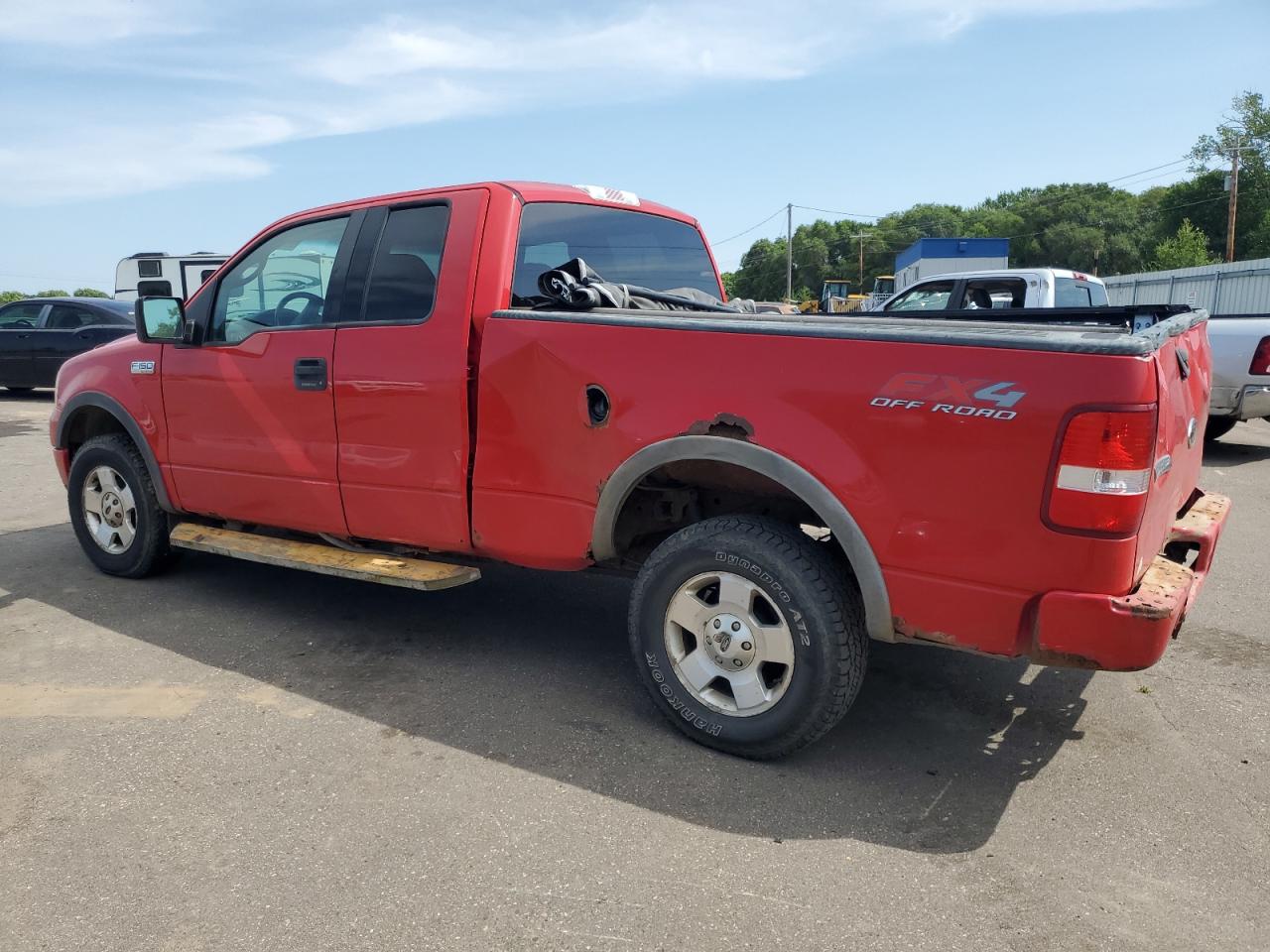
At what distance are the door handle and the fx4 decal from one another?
2.45m

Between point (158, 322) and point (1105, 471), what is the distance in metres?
4.36

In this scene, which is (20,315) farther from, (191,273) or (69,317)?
(191,273)

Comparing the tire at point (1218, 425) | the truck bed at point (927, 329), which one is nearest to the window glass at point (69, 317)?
the truck bed at point (927, 329)

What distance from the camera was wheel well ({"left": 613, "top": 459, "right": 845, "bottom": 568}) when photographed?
334 centimetres

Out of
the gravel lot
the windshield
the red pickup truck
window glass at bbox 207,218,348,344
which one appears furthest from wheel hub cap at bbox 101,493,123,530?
the windshield

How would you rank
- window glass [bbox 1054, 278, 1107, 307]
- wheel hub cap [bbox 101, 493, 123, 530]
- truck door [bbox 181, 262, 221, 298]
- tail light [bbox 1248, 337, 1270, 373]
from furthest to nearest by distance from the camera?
1. truck door [bbox 181, 262, 221, 298]
2. window glass [bbox 1054, 278, 1107, 307]
3. tail light [bbox 1248, 337, 1270, 373]
4. wheel hub cap [bbox 101, 493, 123, 530]

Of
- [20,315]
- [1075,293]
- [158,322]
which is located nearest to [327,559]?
[158,322]

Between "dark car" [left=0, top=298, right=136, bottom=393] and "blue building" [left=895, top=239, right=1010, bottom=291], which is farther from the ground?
"blue building" [left=895, top=239, right=1010, bottom=291]

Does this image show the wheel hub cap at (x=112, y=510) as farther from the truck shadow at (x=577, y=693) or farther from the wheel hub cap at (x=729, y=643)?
the wheel hub cap at (x=729, y=643)

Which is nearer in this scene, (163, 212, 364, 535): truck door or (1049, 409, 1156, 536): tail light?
(1049, 409, 1156, 536): tail light

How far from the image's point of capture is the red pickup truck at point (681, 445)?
2629 mm

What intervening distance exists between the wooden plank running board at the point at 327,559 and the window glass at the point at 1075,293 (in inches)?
307

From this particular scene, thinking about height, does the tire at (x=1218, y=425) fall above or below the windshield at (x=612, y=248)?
below

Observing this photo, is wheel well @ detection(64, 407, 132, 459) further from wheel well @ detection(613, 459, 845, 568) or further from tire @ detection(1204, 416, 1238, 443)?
tire @ detection(1204, 416, 1238, 443)
